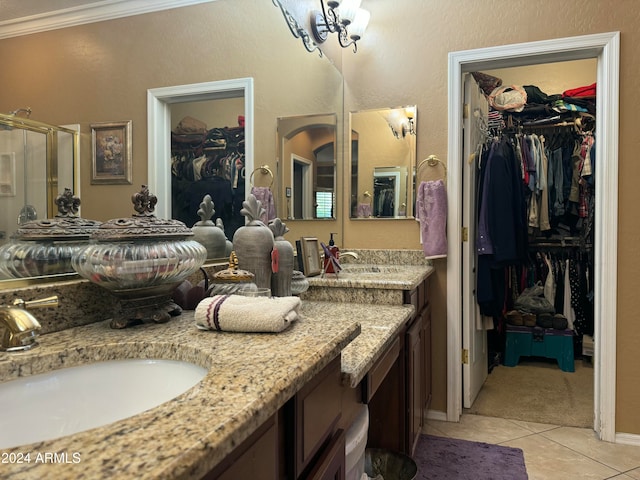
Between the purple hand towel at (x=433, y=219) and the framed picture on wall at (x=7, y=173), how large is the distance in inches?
80.9

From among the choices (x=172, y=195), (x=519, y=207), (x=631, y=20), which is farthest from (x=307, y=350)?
(x=519, y=207)

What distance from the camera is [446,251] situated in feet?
8.39

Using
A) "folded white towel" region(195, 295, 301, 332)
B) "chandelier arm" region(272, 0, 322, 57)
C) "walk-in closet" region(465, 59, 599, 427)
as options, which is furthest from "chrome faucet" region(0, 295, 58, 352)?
"walk-in closet" region(465, 59, 599, 427)

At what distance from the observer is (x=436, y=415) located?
2.66m

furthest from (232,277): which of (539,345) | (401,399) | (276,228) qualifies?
(539,345)

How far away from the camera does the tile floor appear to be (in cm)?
207

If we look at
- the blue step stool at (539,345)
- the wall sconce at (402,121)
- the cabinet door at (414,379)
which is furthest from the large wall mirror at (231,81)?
the blue step stool at (539,345)

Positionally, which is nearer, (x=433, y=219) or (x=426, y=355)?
(x=426, y=355)

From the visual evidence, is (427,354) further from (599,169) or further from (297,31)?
(297,31)

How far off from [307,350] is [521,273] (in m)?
3.70

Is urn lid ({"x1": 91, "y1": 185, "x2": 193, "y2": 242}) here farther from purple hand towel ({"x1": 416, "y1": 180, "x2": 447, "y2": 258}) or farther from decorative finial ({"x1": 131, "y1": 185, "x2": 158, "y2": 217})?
purple hand towel ({"x1": 416, "y1": 180, "x2": 447, "y2": 258})

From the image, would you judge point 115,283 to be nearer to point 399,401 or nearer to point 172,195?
point 172,195

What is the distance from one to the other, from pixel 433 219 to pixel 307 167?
78 centimetres

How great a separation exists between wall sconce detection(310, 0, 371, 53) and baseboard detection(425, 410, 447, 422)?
224cm
